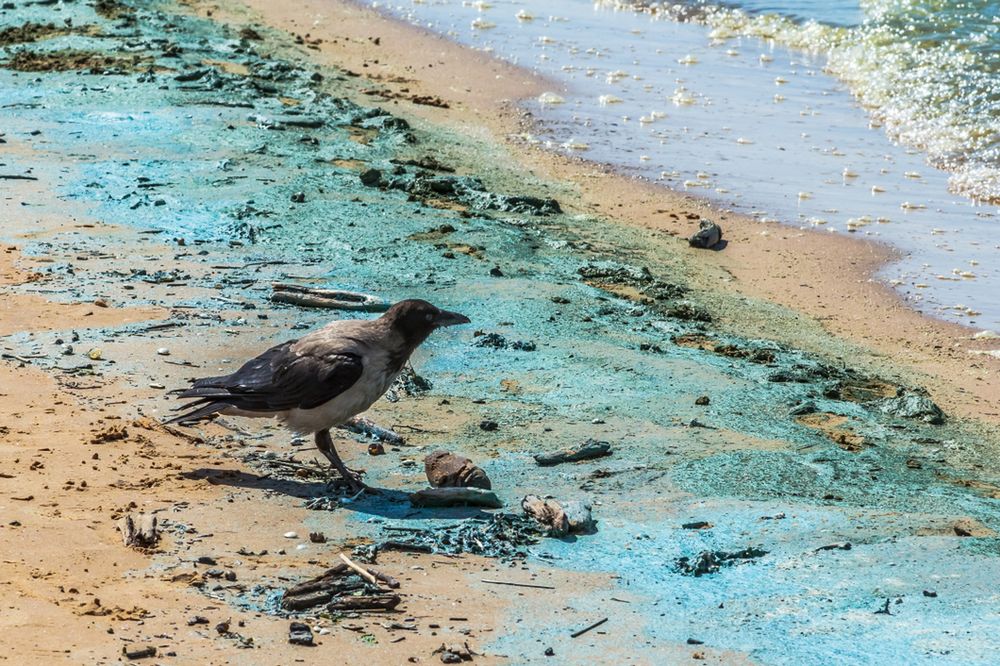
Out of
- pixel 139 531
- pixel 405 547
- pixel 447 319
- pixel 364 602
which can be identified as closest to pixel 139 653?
pixel 364 602

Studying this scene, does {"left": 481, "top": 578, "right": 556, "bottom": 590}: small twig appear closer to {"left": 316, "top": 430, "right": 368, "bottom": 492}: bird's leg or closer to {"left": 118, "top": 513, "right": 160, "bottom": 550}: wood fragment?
{"left": 316, "top": 430, "right": 368, "bottom": 492}: bird's leg

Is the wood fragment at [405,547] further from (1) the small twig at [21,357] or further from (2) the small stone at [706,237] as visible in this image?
(2) the small stone at [706,237]

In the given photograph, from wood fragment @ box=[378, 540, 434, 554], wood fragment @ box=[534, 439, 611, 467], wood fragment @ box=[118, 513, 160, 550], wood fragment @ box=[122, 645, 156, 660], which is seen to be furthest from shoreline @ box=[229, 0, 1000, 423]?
wood fragment @ box=[122, 645, 156, 660]

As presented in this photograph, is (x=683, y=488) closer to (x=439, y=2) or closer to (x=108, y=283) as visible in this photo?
(x=108, y=283)

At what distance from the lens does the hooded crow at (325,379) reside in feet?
18.3

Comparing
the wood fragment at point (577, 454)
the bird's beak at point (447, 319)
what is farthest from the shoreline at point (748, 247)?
the bird's beak at point (447, 319)

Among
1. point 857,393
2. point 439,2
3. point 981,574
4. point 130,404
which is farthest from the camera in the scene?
point 439,2

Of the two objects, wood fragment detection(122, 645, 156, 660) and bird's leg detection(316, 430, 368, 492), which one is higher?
wood fragment detection(122, 645, 156, 660)

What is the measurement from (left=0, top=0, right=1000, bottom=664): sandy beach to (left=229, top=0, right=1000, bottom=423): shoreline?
0.14 ft

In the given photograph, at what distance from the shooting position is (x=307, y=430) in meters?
5.71

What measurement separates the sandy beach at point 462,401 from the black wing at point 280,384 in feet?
0.88

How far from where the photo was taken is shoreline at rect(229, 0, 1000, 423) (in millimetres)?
8383

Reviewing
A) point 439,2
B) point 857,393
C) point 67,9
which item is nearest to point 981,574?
point 857,393

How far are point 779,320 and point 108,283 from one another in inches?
163
